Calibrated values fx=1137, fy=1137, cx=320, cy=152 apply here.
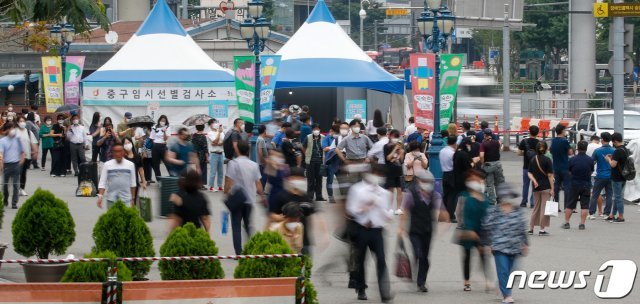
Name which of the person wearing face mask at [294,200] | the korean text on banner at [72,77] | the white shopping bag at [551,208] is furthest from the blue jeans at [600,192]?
the korean text on banner at [72,77]

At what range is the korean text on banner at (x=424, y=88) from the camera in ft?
83.3

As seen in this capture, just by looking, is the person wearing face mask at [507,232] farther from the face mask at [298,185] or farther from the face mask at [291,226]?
the face mask at [298,185]

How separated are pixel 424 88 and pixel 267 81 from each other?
426 cm

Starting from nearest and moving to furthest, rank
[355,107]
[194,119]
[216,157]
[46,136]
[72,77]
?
[216,157], [46,136], [194,119], [72,77], [355,107]

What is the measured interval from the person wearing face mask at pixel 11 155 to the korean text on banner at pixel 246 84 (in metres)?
7.28

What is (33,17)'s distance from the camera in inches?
489

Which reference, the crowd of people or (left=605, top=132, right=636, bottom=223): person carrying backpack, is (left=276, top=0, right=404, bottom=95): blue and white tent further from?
(left=605, top=132, right=636, bottom=223): person carrying backpack

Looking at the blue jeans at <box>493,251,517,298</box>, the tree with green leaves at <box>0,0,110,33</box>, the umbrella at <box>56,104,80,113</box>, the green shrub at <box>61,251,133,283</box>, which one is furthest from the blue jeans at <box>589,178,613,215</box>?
the umbrella at <box>56,104,80,113</box>

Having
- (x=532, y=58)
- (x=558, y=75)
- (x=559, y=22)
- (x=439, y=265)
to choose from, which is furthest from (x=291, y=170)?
(x=532, y=58)

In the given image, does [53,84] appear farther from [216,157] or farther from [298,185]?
[298,185]

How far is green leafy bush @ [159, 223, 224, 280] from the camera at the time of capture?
11.6 metres

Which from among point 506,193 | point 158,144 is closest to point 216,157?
point 158,144

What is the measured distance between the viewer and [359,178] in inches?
549

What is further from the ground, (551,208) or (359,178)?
(359,178)
